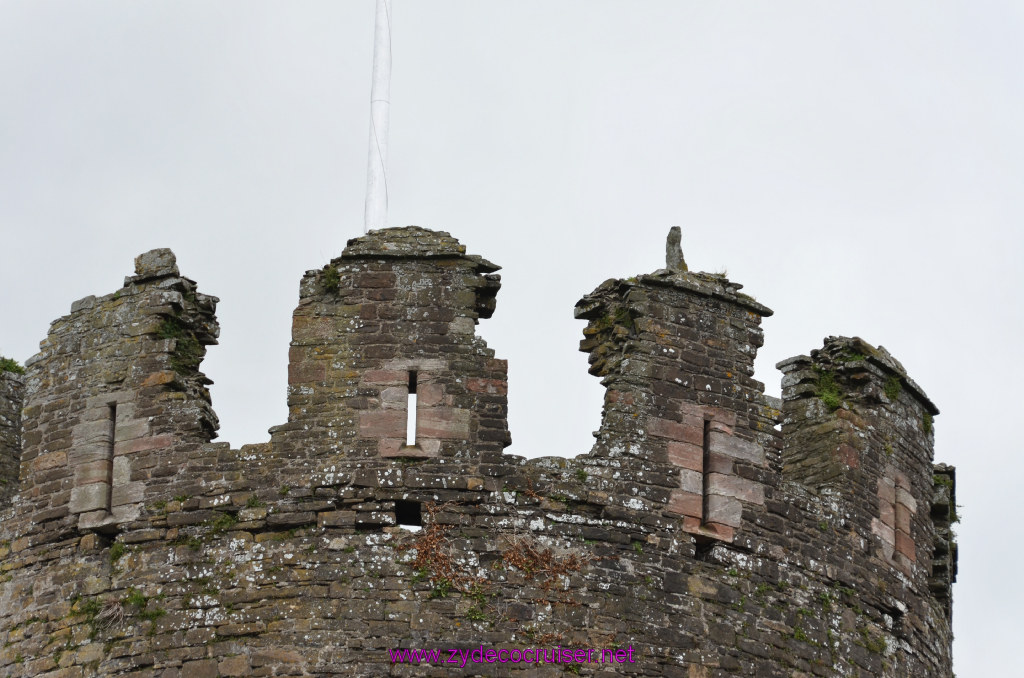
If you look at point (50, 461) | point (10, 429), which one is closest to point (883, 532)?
point (50, 461)

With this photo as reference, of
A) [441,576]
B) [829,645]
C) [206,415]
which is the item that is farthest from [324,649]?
[829,645]

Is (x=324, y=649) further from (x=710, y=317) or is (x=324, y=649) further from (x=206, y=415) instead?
(x=710, y=317)

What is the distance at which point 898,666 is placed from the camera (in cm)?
2633

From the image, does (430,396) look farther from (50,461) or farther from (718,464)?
(50,461)

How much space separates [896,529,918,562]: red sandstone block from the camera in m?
27.0

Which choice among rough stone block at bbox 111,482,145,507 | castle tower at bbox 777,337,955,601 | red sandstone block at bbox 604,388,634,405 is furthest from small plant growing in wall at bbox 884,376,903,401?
rough stone block at bbox 111,482,145,507

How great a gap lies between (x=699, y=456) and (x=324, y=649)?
385 cm

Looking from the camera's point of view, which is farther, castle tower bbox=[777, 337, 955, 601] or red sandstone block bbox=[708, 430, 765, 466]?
castle tower bbox=[777, 337, 955, 601]

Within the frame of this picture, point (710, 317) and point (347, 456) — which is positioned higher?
point (710, 317)

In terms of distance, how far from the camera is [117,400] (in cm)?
2577

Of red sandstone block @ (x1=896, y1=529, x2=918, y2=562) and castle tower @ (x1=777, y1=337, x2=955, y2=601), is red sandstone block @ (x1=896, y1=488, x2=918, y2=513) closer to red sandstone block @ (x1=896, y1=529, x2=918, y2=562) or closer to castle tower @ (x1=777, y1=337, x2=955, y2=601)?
castle tower @ (x1=777, y1=337, x2=955, y2=601)

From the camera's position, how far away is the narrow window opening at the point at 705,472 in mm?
25406

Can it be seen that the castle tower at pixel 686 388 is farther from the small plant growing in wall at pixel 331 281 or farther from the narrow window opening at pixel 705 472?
the small plant growing in wall at pixel 331 281

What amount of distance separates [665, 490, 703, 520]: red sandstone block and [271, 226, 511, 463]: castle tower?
61.0 inches
